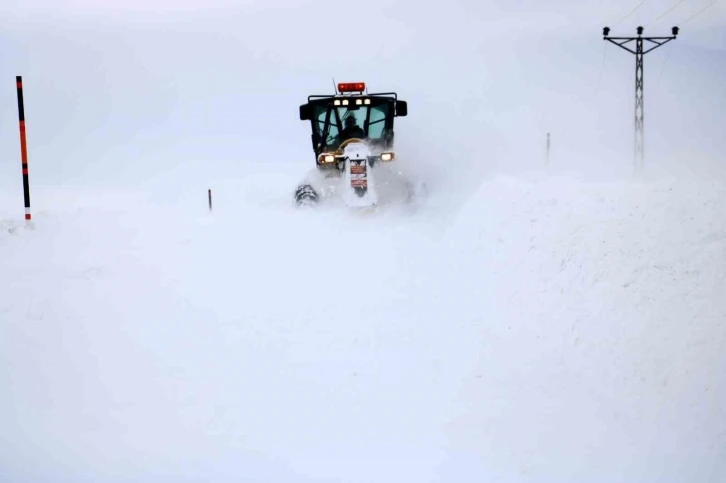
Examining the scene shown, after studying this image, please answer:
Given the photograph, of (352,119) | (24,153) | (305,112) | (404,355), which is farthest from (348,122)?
(404,355)

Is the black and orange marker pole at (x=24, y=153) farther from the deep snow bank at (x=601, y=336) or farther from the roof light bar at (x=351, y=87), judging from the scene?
the deep snow bank at (x=601, y=336)

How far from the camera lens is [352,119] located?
18641mm

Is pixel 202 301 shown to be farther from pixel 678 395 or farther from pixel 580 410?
pixel 678 395

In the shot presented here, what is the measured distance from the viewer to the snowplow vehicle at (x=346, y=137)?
1719 centimetres

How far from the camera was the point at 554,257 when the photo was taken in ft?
29.4

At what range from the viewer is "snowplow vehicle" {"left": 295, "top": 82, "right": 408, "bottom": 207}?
17188 millimetres

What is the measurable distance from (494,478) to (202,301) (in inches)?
192

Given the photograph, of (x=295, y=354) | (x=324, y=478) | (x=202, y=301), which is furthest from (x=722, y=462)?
(x=202, y=301)

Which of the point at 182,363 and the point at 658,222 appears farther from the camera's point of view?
the point at 658,222

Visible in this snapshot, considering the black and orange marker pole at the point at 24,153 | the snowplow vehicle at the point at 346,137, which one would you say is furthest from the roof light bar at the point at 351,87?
the black and orange marker pole at the point at 24,153

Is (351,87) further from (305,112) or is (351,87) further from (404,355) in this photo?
(404,355)

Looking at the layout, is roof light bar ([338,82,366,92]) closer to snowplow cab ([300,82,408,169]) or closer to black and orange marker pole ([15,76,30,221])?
snowplow cab ([300,82,408,169])

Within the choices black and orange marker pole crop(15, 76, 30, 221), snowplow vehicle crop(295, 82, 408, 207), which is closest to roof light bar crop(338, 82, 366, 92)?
snowplow vehicle crop(295, 82, 408, 207)

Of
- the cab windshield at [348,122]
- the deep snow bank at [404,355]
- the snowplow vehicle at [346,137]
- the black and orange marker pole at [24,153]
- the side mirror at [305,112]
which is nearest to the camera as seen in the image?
the deep snow bank at [404,355]
